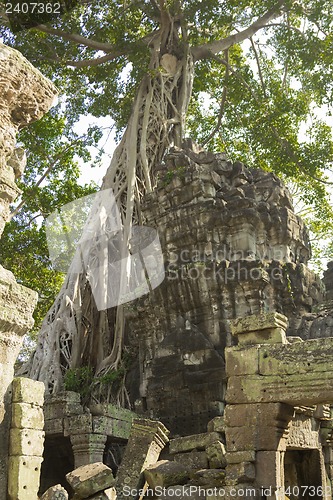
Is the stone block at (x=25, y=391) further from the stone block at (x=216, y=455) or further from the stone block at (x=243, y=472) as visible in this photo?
the stone block at (x=216, y=455)

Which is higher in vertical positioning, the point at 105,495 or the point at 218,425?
the point at 218,425

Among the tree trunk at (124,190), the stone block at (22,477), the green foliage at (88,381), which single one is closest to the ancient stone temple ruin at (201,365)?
the stone block at (22,477)

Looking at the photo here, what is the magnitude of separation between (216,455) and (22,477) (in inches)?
143

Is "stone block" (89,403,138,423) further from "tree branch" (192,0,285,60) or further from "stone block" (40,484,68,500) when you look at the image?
"tree branch" (192,0,285,60)

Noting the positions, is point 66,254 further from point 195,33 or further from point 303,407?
point 303,407

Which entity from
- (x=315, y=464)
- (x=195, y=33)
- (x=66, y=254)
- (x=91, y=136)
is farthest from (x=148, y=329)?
(x=195, y=33)

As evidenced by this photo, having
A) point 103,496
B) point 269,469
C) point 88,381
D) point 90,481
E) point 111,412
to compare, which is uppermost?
point 88,381

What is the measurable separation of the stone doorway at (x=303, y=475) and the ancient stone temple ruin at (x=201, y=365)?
15 mm

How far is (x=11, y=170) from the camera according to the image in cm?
421

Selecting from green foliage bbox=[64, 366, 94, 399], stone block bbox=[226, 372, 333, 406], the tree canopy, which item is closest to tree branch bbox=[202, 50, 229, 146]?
the tree canopy

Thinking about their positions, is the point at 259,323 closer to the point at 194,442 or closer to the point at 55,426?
the point at 194,442

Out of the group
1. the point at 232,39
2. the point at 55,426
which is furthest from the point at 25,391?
the point at 232,39

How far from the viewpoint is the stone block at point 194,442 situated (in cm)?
758

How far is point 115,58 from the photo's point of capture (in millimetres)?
15883
